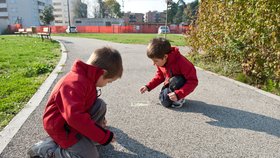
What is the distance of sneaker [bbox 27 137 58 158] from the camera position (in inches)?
98.1

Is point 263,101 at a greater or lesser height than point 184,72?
lesser

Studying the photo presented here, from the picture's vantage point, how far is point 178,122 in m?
3.66

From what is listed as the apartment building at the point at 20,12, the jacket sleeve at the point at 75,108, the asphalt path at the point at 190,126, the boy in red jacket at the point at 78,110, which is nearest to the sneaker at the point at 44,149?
the boy in red jacket at the point at 78,110

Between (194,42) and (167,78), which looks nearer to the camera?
(167,78)

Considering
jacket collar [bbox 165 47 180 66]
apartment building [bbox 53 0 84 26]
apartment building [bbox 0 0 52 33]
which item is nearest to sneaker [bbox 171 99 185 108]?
jacket collar [bbox 165 47 180 66]

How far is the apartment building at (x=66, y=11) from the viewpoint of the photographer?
96.6 m

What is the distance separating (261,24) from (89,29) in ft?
193

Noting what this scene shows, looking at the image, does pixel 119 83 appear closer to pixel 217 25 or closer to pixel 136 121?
pixel 136 121

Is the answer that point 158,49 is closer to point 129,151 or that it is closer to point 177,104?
point 177,104

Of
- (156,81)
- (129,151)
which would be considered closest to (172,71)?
(156,81)

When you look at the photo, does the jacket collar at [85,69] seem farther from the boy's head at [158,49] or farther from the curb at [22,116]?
the boy's head at [158,49]

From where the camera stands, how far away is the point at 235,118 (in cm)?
380

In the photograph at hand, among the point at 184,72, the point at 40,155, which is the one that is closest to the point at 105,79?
the point at 40,155

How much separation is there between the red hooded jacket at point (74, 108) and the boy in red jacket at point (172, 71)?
4.77ft
